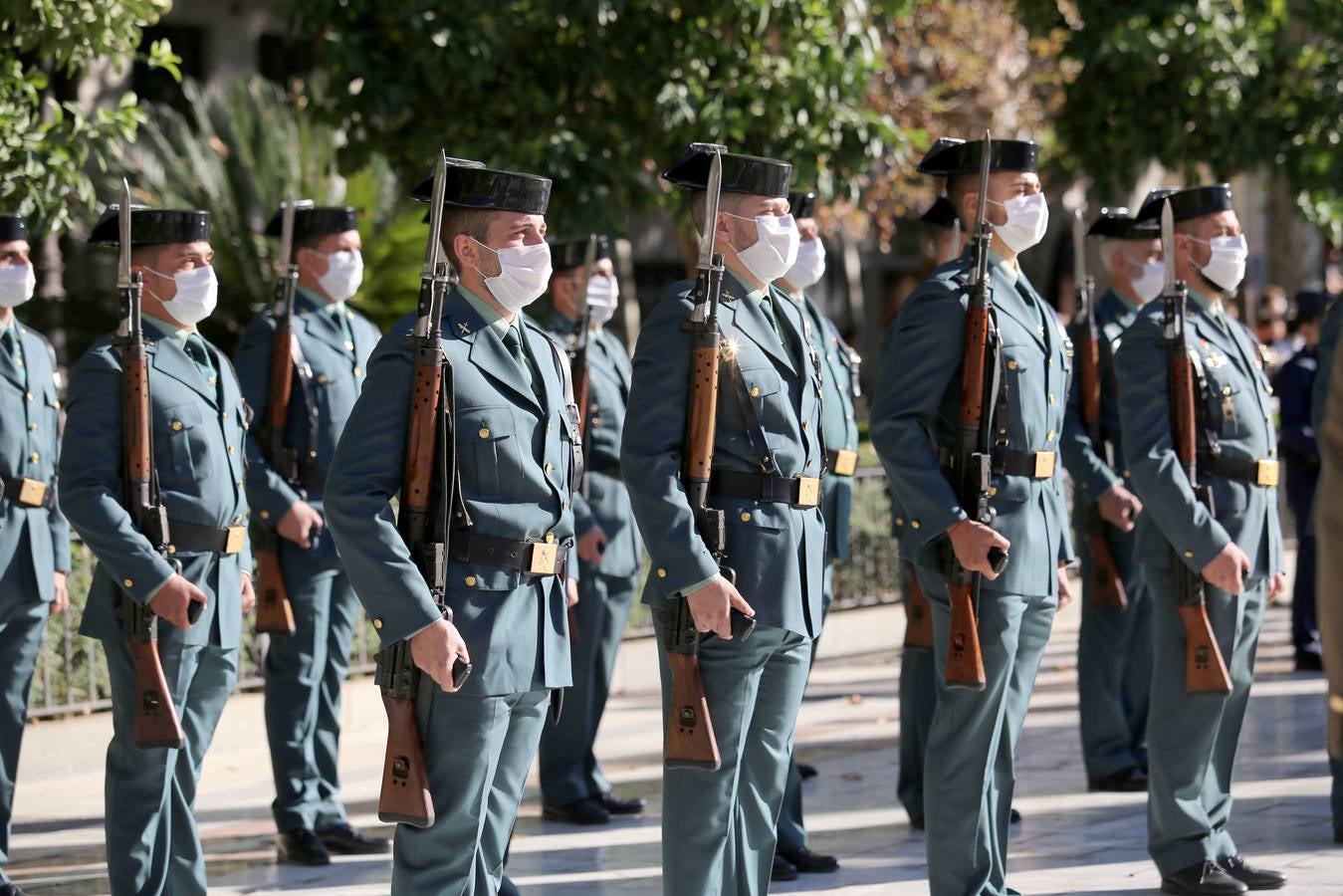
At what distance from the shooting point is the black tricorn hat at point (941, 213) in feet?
22.0

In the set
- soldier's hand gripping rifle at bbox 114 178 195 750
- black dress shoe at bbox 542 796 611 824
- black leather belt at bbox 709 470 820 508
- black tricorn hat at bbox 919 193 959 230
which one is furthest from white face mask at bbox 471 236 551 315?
black dress shoe at bbox 542 796 611 824

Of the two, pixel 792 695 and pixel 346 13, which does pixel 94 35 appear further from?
pixel 792 695

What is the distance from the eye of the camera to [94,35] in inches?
310

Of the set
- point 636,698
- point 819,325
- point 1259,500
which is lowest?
point 636,698

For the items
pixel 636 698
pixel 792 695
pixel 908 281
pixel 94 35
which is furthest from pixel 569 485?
pixel 908 281

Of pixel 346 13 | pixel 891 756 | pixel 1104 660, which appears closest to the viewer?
pixel 1104 660

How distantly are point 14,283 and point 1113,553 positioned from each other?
14.7 feet

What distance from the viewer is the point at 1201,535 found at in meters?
6.39

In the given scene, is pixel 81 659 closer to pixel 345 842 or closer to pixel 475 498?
pixel 345 842

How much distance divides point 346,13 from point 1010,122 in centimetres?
1475

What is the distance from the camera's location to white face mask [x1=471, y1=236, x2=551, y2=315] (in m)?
5.13

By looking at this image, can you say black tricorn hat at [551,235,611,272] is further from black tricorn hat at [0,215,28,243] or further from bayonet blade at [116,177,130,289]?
bayonet blade at [116,177,130,289]

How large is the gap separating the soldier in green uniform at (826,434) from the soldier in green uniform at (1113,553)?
1167 mm

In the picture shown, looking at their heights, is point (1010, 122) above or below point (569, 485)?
above
